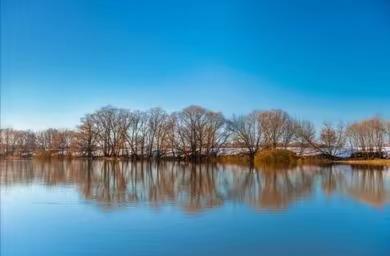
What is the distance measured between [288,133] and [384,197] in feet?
135

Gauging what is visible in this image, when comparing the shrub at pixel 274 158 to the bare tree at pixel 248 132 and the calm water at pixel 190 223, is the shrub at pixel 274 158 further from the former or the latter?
the calm water at pixel 190 223

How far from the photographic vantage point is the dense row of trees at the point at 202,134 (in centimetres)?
5597

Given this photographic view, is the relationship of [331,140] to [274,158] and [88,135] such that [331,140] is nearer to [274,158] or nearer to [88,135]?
[274,158]

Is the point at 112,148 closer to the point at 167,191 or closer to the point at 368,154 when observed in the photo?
the point at 368,154

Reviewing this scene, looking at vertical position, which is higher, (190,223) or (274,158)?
(274,158)

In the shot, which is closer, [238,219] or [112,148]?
[238,219]

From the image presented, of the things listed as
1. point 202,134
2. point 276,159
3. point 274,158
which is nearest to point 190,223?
point 274,158

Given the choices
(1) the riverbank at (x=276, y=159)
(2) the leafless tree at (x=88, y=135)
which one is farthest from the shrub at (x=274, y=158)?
(2) the leafless tree at (x=88, y=135)

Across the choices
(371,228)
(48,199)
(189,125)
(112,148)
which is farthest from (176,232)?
(112,148)

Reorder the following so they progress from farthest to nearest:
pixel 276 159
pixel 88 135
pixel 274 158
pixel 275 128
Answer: pixel 88 135
pixel 275 128
pixel 276 159
pixel 274 158

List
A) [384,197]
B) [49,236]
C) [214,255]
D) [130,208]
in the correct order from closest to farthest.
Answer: [214,255], [49,236], [130,208], [384,197]

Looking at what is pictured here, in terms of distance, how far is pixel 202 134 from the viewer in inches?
2222

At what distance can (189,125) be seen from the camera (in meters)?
56.6

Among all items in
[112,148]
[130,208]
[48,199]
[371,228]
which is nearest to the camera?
[371,228]
